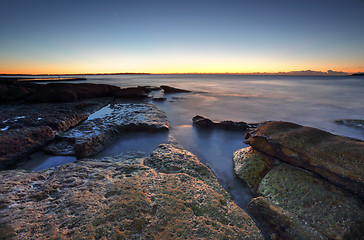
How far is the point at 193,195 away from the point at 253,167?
5.30ft

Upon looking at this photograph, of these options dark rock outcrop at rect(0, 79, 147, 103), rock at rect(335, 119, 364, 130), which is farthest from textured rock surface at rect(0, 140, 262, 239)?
dark rock outcrop at rect(0, 79, 147, 103)

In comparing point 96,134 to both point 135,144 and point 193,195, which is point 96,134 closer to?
point 135,144

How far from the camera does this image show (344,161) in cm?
220

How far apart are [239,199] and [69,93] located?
10.5 meters

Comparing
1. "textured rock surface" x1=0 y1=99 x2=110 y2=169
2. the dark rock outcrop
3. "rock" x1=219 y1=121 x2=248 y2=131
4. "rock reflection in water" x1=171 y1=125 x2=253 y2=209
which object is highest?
the dark rock outcrop

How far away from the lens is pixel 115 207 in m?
1.82

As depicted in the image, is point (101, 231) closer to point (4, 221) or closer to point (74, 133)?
point (4, 221)

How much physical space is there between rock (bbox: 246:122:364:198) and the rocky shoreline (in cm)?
1

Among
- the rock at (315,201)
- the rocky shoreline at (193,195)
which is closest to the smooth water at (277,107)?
the rocky shoreline at (193,195)

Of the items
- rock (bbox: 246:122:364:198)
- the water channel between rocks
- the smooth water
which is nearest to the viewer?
rock (bbox: 246:122:364:198)

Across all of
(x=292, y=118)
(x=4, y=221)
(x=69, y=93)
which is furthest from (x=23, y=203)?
(x=292, y=118)

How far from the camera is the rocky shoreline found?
165 centimetres

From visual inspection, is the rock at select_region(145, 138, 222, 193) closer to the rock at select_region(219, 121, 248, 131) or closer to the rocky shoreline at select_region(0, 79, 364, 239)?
the rocky shoreline at select_region(0, 79, 364, 239)

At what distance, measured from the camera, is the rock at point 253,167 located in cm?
290
